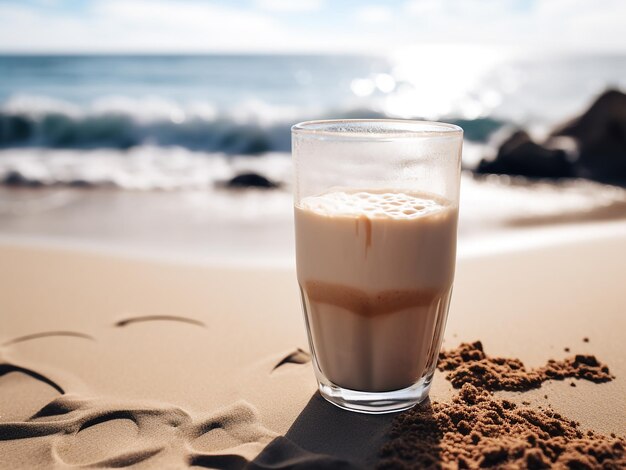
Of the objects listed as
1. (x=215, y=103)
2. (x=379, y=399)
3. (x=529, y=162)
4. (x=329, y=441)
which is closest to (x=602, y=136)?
(x=529, y=162)

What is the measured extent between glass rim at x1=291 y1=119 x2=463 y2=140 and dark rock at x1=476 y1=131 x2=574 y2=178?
569 centimetres

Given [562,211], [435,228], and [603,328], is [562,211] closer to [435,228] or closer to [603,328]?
[603,328]

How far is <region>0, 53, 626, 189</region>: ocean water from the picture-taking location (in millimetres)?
8977

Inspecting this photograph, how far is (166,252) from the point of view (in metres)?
3.86

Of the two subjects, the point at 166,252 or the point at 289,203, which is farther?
the point at 289,203

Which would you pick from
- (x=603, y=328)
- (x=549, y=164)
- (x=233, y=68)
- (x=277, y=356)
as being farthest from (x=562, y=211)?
(x=233, y=68)

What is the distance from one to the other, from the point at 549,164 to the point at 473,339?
543 cm

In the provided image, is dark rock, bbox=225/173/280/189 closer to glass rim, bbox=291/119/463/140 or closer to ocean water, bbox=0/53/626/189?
ocean water, bbox=0/53/626/189

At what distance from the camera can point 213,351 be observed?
7.61 feet

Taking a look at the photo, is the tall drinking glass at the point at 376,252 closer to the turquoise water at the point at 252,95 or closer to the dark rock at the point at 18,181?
the dark rock at the point at 18,181

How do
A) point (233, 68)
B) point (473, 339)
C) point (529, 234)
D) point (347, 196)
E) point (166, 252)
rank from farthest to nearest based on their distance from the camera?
point (233, 68) < point (529, 234) < point (166, 252) < point (473, 339) < point (347, 196)

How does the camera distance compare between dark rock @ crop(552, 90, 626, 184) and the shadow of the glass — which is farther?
dark rock @ crop(552, 90, 626, 184)

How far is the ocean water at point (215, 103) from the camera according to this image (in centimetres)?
898

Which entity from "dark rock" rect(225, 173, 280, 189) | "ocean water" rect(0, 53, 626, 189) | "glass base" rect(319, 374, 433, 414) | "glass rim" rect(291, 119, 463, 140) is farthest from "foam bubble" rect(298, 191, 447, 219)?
"ocean water" rect(0, 53, 626, 189)
